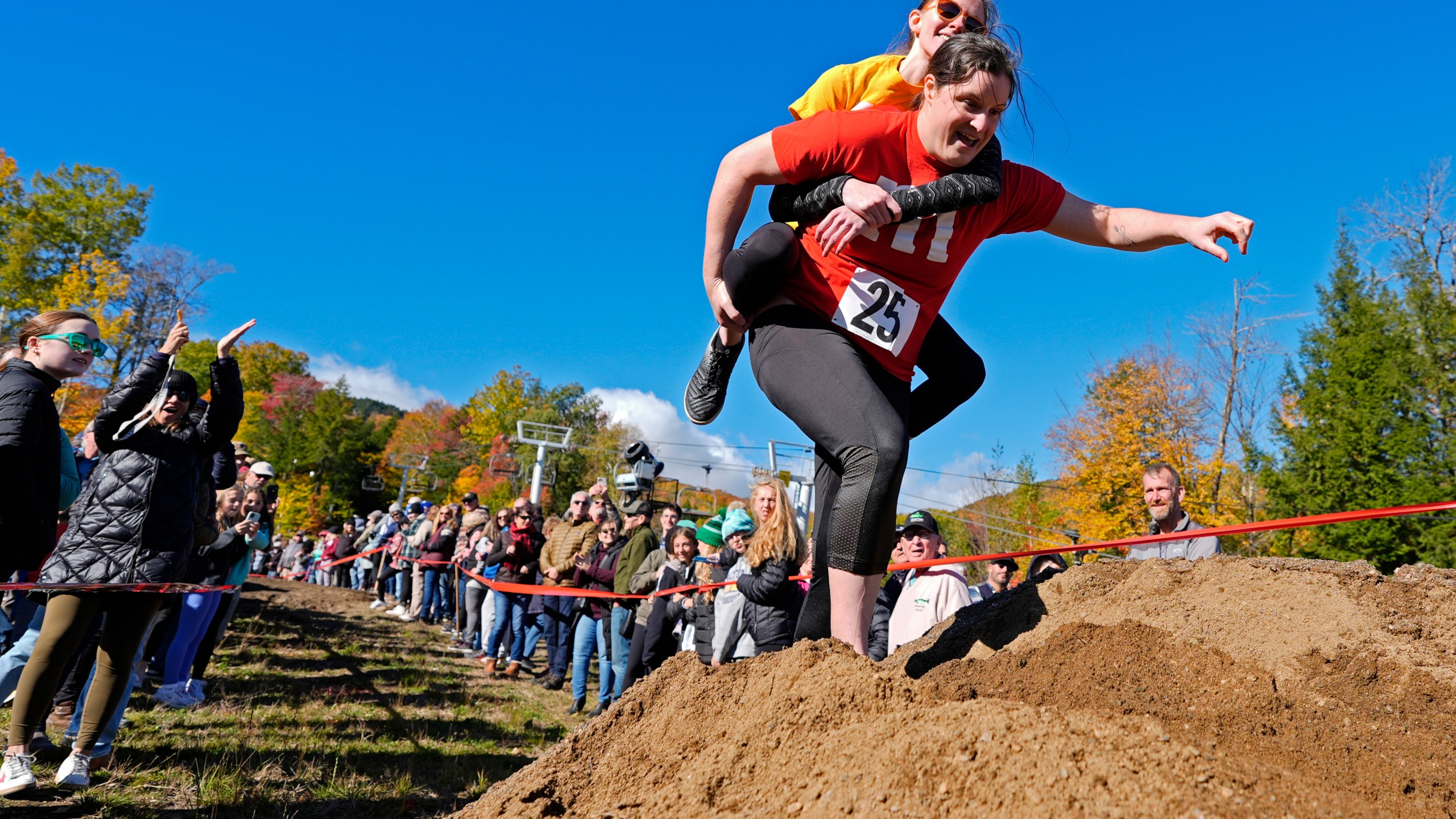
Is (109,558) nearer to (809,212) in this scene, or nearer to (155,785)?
(155,785)

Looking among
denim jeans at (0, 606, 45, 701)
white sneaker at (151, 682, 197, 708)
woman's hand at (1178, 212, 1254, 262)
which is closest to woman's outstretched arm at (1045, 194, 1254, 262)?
woman's hand at (1178, 212, 1254, 262)

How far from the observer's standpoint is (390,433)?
72.6 m

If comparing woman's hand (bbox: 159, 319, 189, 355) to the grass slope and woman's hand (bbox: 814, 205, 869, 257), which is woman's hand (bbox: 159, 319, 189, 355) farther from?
woman's hand (bbox: 814, 205, 869, 257)

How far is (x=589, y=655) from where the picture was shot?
309 inches

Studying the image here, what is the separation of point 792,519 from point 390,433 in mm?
73338

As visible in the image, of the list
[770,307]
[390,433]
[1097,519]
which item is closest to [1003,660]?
[770,307]

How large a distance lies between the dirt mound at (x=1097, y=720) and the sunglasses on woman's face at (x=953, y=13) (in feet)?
5.89

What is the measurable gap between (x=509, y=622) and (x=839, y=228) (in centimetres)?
864

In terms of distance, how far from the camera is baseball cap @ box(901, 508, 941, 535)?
5.80 m

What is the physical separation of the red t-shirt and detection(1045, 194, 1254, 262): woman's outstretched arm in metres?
0.35

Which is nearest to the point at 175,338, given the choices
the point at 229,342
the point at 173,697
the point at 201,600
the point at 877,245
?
the point at 229,342

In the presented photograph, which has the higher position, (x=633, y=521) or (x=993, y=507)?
(x=993, y=507)

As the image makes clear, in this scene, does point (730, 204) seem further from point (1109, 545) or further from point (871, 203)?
point (1109, 545)

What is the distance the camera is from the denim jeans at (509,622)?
952 centimetres
